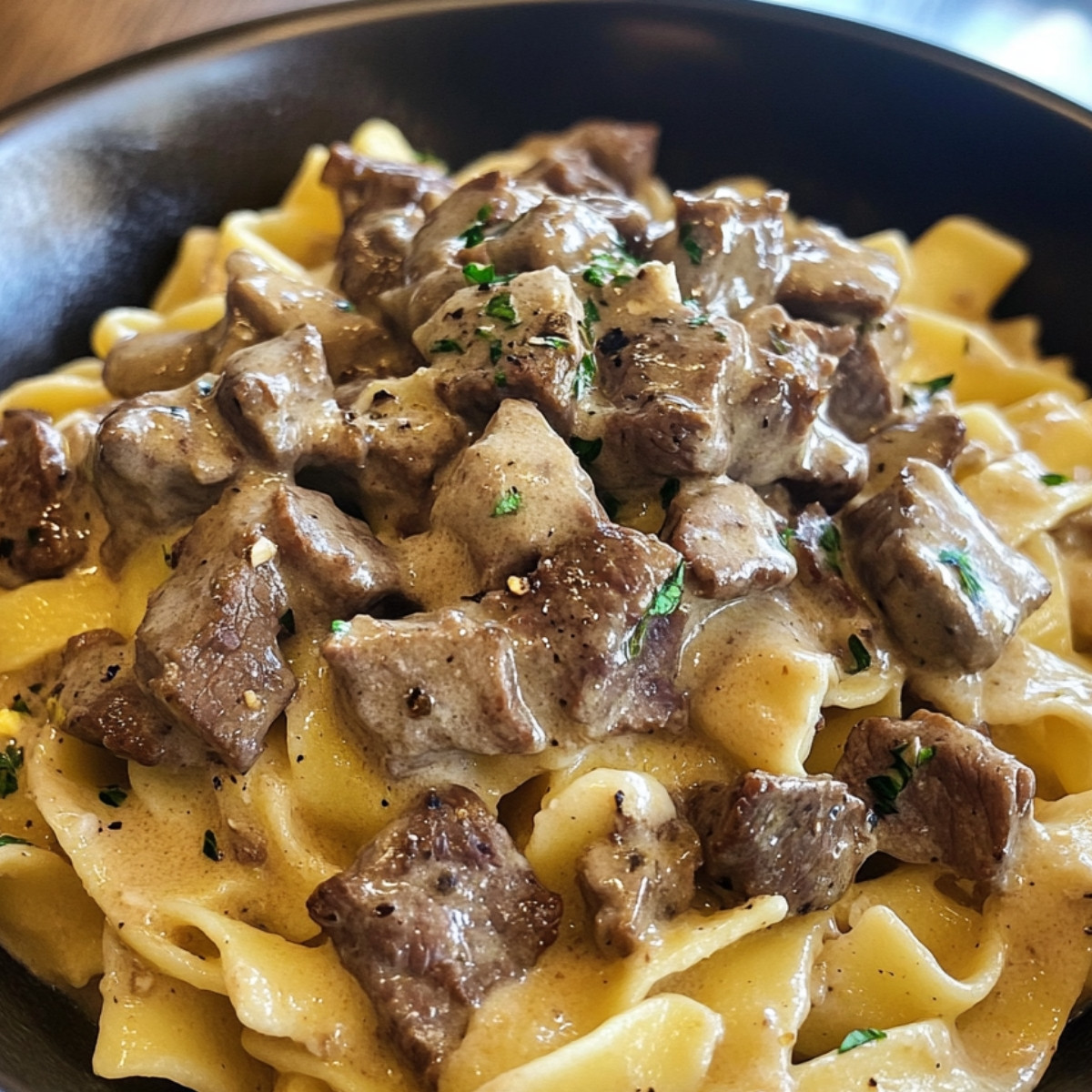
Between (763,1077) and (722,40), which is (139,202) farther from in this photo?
(763,1077)

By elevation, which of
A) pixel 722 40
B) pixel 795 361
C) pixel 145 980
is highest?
pixel 722 40

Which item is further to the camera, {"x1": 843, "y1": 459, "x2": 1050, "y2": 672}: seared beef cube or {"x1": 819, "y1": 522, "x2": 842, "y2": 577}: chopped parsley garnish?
{"x1": 819, "y1": 522, "x2": 842, "y2": 577}: chopped parsley garnish

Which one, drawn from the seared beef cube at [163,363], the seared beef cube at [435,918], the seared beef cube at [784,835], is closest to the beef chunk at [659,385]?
the seared beef cube at [784,835]

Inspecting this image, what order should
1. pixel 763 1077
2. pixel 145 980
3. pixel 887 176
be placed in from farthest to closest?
1. pixel 887 176
2. pixel 145 980
3. pixel 763 1077

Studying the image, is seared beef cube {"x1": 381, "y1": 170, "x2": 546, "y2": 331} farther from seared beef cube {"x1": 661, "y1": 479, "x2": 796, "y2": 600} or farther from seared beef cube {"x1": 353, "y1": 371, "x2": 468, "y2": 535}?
seared beef cube {"x1": 661, "y1": 479, "x2": 796, "y2": 600}

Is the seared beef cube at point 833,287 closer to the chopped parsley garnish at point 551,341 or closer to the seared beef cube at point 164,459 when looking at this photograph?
the chopped parsley garnish at point 551,341

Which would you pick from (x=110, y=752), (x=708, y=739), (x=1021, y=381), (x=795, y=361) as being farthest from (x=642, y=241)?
(x=110, y=752)

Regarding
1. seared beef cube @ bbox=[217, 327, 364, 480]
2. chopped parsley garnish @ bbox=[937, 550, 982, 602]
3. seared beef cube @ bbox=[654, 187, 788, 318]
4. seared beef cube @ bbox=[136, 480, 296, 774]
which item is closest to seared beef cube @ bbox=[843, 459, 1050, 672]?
chopped parsley garnish @ bbox=[937, 550, 982, 602]
